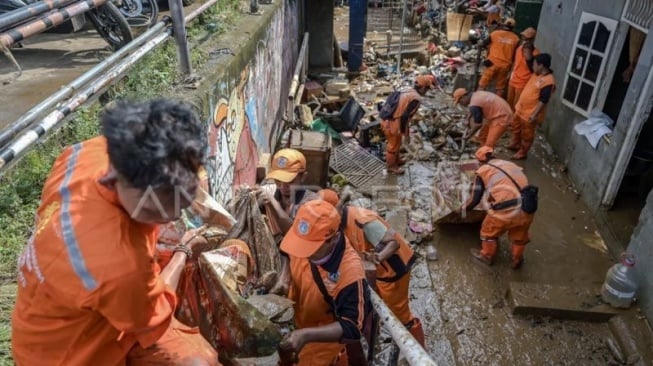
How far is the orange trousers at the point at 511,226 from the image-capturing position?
4.83 metres

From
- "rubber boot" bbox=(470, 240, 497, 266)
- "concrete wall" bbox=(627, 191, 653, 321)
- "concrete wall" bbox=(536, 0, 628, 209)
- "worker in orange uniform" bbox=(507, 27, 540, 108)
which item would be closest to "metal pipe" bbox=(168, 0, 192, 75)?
"rubber boot" bbox=(470, 240, 497, 266)

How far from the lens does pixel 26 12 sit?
5.29 feet

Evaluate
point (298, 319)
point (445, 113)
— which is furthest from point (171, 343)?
point (445, 113)

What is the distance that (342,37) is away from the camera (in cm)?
1573

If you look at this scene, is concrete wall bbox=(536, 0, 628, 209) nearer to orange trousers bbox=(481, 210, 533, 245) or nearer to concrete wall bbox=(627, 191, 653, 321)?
concrete wall bbox=(627, 191, 653, 321)

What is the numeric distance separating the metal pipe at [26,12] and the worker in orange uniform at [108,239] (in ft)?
1.88

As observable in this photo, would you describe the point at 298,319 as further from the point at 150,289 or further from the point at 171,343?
the point at 150,289

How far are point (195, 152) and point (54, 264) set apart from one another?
1.69 ft

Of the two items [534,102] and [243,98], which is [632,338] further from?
[243,98]

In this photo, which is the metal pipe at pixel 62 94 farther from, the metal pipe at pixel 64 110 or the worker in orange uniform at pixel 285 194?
the worker in orange uniform at pixel 285 194

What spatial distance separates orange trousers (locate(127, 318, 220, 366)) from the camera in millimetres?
1669

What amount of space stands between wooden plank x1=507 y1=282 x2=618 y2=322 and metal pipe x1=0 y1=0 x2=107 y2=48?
4.52 meters

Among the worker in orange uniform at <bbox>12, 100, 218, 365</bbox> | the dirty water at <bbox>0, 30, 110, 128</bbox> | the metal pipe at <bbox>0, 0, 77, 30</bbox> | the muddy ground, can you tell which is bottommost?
the muddy ground

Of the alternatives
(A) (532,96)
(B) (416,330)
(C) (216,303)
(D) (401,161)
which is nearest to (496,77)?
(A) (532,96)
